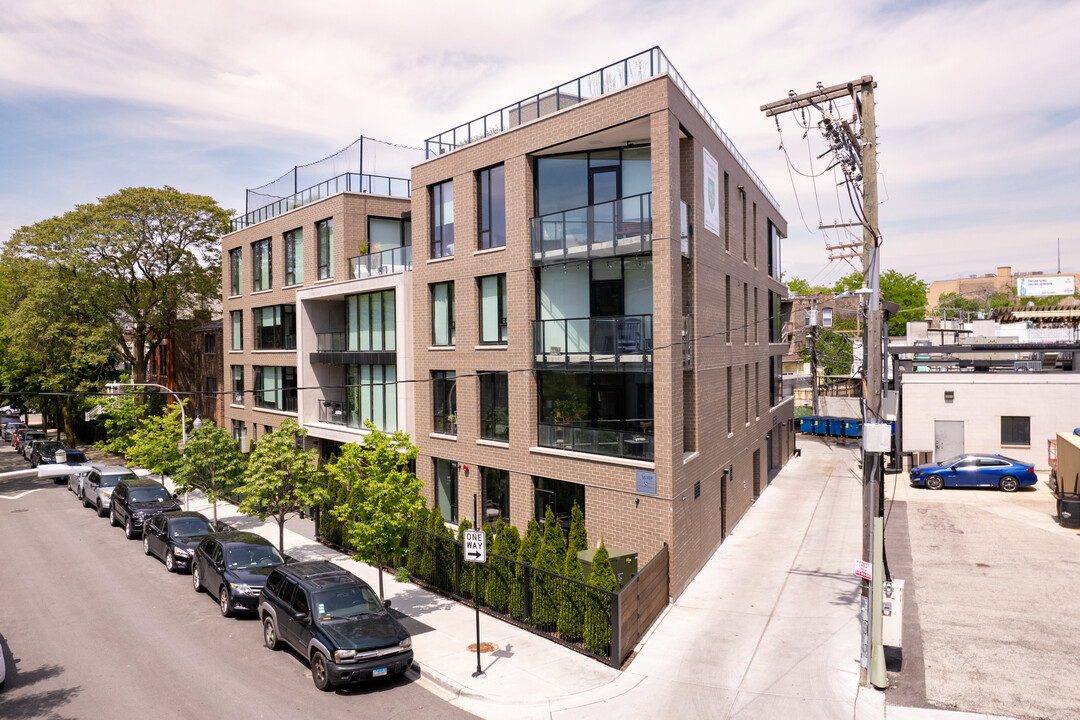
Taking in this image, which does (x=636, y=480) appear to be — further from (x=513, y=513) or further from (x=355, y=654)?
(x=355, y=654)

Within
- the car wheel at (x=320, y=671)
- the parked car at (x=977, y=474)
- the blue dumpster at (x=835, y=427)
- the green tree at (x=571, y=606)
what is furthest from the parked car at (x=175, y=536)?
the blue dumpster at (x=835, y=427)

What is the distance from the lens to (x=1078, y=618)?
15125 mm

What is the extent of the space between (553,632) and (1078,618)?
11.8m

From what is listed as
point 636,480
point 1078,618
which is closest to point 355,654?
point 636,480

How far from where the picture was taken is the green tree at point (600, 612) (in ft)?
45.1

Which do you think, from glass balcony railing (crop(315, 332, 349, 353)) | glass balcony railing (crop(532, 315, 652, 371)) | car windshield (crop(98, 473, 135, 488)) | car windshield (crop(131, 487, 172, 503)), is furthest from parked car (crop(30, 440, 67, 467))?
glass balcony railing (crop(532, 315, 652, 371))

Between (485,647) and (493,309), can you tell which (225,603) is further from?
(493,309)

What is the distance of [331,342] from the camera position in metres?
30.4

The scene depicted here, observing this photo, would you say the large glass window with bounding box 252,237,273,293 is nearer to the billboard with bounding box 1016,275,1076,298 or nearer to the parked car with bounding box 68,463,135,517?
the parked car with bounding box 68,463,135,517

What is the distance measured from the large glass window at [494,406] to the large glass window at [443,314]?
2.12 metres

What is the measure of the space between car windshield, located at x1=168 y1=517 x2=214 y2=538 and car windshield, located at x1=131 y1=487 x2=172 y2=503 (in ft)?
17.8

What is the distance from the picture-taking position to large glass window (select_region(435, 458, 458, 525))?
23.3 meters

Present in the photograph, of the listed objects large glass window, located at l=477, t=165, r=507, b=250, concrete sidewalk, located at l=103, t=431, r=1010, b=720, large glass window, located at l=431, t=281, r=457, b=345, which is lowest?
concrete sidewalk, located at l=103, t=431, r=1010, b=720

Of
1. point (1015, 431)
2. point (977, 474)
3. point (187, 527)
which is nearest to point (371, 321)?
point (187, 527)
